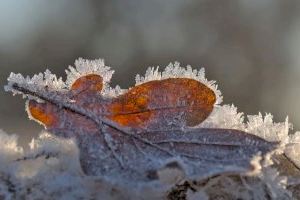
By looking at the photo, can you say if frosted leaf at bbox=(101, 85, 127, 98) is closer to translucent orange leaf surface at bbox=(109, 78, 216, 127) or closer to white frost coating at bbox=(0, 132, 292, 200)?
translucent orange leaf surface at bbox=(109, 78, 216, 127)

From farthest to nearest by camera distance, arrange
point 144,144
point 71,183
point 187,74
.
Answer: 1. point 187,74
2. point 144,144
3. point 71,183

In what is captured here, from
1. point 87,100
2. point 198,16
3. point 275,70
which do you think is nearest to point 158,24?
point 198,16

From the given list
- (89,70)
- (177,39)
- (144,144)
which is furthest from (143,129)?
(177,39)

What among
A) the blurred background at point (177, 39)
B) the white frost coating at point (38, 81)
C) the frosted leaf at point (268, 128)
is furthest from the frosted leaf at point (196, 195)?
the blurred background at point (177, 39)

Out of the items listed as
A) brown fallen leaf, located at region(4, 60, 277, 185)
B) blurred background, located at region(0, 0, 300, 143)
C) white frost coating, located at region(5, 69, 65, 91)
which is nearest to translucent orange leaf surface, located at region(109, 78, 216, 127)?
brown fallen leaf, located at region(4, 60, 277, 185)

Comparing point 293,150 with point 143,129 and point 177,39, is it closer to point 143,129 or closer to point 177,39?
point 143,129

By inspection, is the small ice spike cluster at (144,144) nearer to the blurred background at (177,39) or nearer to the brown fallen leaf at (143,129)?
the brown fallen leaf at (143,129)
